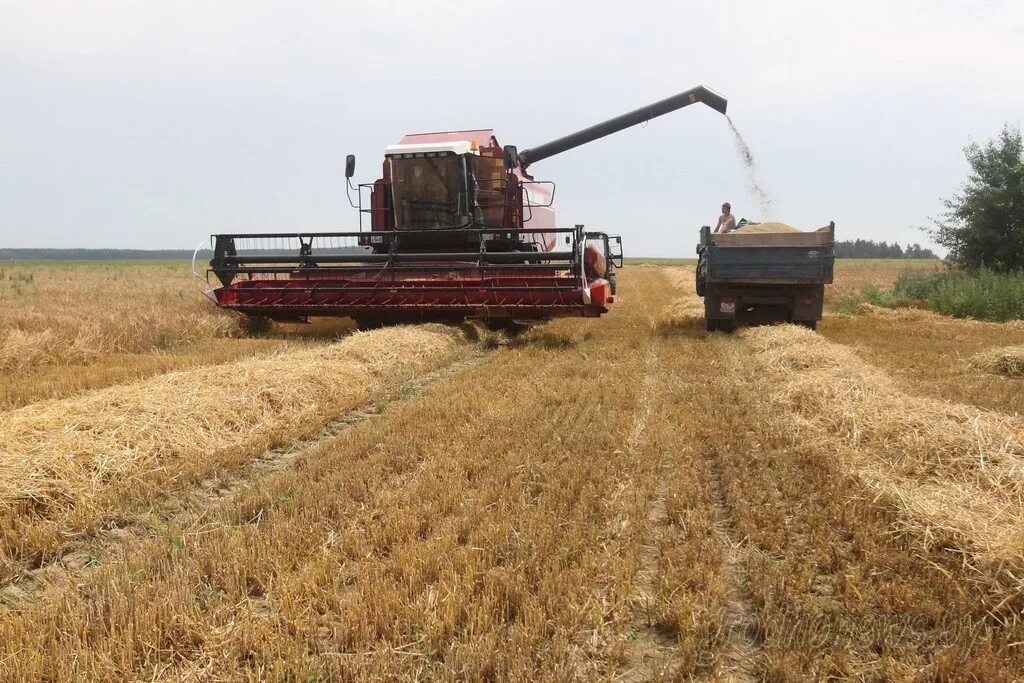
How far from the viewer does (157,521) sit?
3211 mm

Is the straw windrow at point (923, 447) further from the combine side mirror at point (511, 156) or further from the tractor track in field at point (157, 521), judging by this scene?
the combine side mirror at point (511, 156)

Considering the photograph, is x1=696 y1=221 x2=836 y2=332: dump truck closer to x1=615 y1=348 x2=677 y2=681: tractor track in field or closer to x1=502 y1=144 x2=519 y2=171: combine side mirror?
x1=502 y1=144 x2=519 y2=171: combine side mirror

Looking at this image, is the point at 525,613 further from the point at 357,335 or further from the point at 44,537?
the point at 357,335

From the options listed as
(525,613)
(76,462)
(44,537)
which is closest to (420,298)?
(76,462)

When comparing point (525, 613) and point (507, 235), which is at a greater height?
point (507, 235)

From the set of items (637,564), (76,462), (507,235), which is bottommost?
(637,564)

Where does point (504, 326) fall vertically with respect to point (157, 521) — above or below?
above

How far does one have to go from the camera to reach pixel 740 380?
6.58 m

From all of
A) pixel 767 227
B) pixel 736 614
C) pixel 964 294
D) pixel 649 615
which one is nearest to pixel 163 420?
pixel 649 615

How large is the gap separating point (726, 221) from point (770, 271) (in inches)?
112

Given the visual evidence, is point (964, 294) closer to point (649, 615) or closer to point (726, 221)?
point (726, 221)

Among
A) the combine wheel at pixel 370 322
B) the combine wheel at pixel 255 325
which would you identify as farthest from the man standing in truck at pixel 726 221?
the combine wheel at pixel 255 325

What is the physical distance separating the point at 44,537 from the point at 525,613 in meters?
2.28

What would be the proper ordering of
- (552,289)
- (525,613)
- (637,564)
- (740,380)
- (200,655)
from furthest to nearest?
(552,289) < (740,380) < (637,564) < (525,613) < (200,655)
